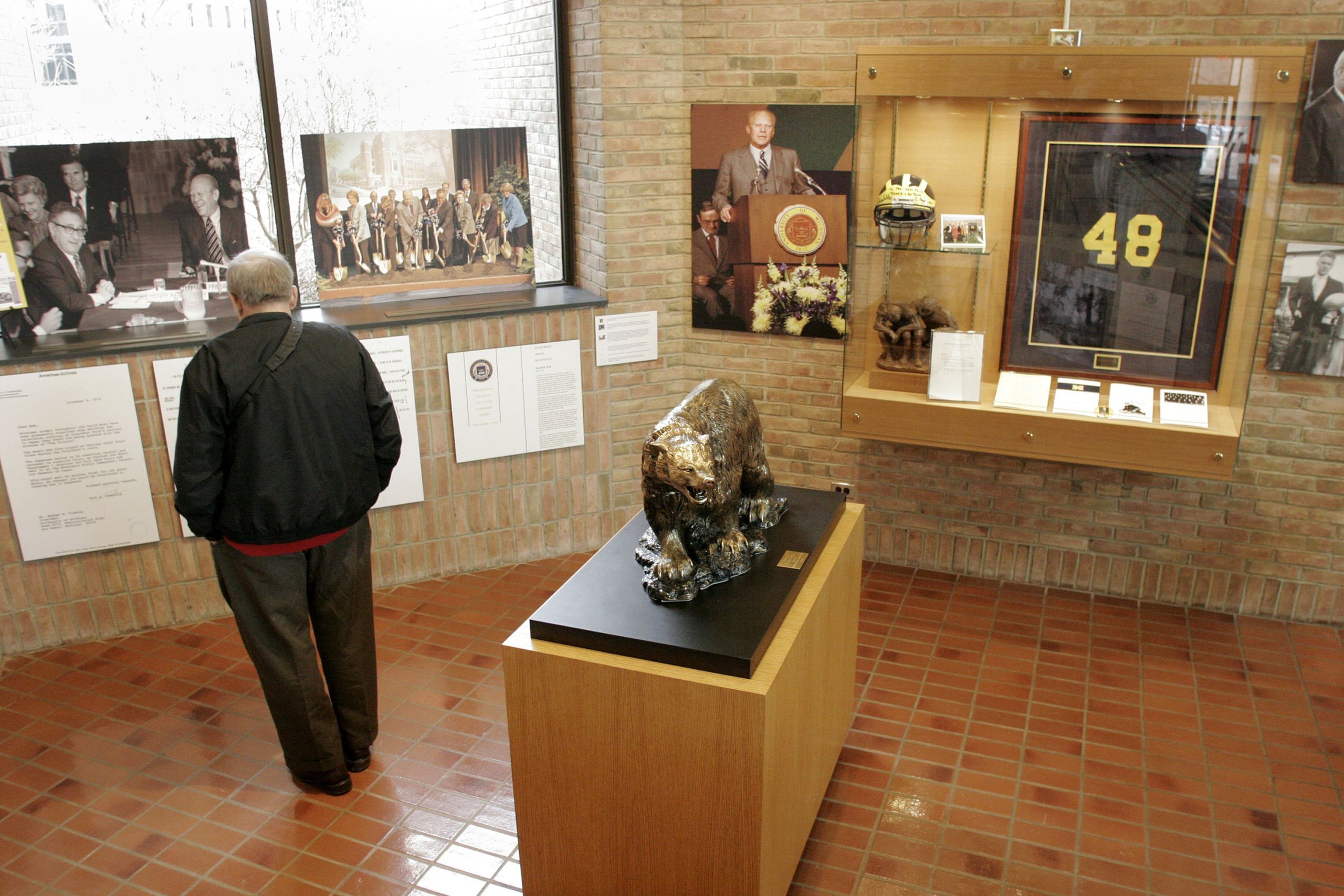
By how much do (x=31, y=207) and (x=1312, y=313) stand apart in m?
5.80

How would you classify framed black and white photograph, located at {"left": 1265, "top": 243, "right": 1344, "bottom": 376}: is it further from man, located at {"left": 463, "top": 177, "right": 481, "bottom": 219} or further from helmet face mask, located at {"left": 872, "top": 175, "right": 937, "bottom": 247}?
man, located at {"left": 463, "top": 177, "right": 481, "bottom": 219}

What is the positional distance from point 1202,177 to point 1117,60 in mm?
634

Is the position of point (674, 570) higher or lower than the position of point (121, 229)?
lower

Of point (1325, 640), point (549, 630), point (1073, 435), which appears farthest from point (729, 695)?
point (1325, 640)

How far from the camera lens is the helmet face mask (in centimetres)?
498

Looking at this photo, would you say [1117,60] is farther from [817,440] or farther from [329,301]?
[329,301]

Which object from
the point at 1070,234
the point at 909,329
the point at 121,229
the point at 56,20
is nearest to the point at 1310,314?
the point at 1070,234

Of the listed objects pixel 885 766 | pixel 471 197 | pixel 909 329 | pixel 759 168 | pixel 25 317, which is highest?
pixel 759 168

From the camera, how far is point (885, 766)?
408 cm

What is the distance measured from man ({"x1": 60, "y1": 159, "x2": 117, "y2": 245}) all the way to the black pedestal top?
9.85ft

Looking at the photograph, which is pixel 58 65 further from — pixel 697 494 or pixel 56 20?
pixel 697 494

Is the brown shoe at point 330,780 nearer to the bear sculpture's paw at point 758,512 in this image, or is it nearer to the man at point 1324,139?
the bear sculpture's paw at point 758,512

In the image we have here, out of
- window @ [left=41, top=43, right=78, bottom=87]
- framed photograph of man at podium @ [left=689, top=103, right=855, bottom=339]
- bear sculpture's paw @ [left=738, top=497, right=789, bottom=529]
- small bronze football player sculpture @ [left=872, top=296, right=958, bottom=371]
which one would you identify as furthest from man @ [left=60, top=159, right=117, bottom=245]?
small bronze football player sculpture @ [left=872, top=296, right=958, bottom=371]

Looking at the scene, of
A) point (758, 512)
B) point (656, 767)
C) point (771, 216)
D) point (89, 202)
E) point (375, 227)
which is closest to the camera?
point (656, 767)
